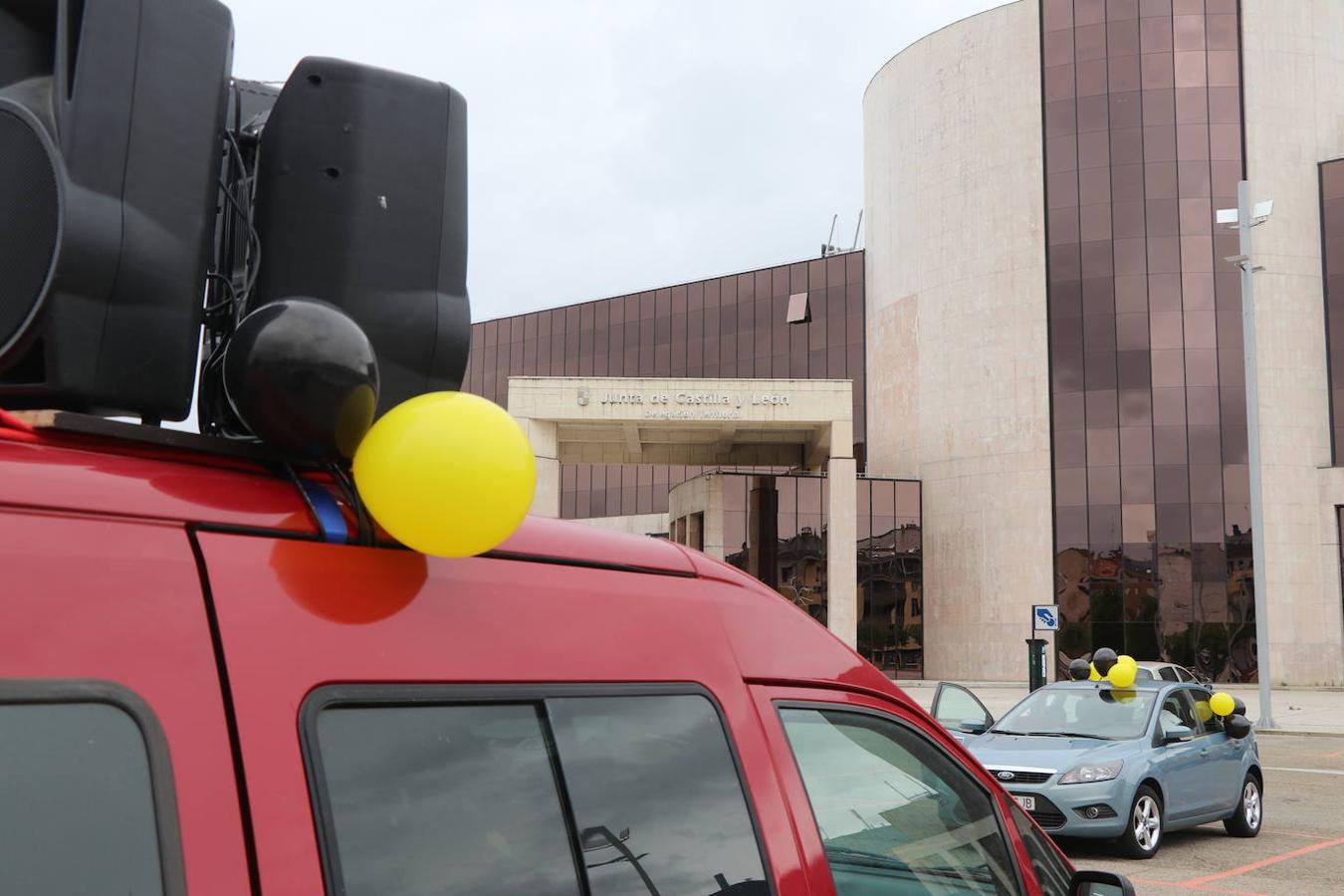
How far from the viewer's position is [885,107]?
157 feet

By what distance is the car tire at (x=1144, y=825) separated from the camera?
988 centimetres

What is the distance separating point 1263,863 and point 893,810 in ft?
28.8

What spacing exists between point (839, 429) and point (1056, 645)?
450 inches

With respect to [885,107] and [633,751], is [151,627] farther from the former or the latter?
[885,107]

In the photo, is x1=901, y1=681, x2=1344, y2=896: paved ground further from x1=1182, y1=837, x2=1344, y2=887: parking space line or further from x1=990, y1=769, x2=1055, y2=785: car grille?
x1=990, y1=769, x2=1055, y2=785: car grille

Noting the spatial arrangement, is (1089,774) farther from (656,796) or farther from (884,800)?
(656,796)

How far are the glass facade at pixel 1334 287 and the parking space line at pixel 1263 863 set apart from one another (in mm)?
33256

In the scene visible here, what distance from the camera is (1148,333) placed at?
41.3 m

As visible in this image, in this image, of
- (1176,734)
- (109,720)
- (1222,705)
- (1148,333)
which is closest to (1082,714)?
(1176,734)

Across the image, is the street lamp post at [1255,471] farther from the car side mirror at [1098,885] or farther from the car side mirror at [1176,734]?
the car side mirror at [1098,885]

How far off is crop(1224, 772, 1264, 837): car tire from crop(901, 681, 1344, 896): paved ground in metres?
0.10

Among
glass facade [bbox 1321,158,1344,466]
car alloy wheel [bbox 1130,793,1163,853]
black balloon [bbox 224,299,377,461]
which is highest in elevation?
glass facade [bbox 1321,158,1344,466]

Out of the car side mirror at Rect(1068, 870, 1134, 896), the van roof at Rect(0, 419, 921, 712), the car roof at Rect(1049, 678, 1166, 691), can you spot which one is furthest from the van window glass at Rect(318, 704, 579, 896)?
the car roof at Rect(1049, 678, 1166, 691)

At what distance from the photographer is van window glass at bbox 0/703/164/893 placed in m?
1.26
